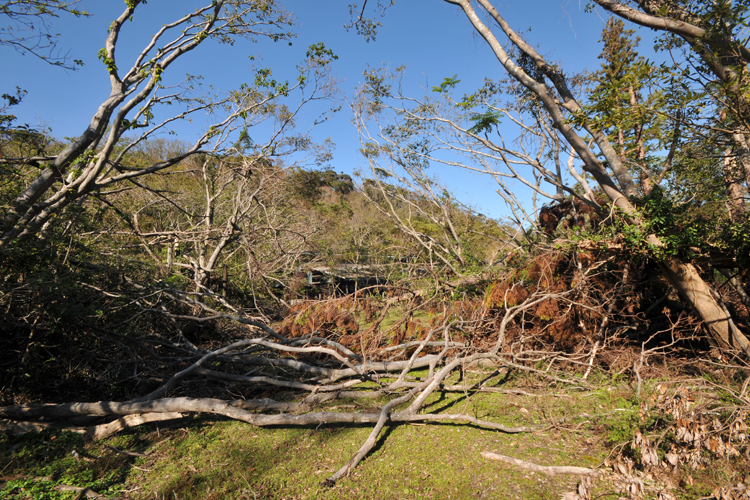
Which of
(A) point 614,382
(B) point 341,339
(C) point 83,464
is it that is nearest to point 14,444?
(C) point 83,464

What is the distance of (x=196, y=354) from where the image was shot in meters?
5.32

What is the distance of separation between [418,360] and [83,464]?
12.9 feet

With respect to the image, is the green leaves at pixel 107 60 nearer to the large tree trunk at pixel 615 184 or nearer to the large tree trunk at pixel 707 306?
the large tree trunk at pixel 615 184

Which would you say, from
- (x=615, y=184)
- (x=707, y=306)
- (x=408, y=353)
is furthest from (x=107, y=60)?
(x=707, y=306)

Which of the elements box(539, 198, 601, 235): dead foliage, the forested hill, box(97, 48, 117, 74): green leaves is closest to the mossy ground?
the forested hill

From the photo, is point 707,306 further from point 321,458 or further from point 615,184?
point 321,458

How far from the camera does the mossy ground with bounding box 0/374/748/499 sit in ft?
9.79

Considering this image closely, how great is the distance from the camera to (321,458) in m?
3.54

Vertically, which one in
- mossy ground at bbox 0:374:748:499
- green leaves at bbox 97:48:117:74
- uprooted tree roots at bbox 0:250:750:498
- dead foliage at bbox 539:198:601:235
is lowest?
mossy ground at bbox 0:374:748:499

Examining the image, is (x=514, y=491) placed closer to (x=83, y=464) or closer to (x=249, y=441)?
(x=249, y=441)

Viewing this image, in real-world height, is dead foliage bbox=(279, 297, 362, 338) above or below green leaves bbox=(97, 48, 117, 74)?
below

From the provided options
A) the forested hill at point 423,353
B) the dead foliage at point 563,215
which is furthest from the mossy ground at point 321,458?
the dead foliage at point 563,215

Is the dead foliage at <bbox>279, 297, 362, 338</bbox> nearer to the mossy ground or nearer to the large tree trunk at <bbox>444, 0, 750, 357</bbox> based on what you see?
the mossy ground

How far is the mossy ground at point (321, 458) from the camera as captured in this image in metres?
2.98
